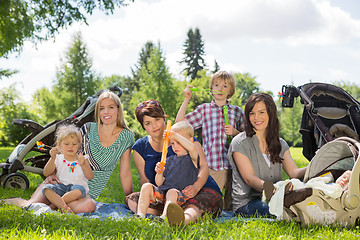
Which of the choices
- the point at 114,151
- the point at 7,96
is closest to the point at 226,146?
the point at 114,151

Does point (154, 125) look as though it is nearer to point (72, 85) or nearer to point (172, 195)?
point (172, 195)

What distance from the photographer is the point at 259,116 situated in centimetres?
374

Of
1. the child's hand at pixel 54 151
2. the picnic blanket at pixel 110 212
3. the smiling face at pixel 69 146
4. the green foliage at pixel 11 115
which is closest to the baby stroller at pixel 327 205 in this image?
the picnic blanket at pixel 110 212

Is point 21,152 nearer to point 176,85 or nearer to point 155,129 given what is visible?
point 155,129

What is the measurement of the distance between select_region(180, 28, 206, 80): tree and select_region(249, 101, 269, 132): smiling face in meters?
29.8

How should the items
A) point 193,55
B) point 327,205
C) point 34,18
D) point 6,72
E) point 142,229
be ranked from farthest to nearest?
point 193,55
point 6,72
point 34,18
point 327,205
point 142,229

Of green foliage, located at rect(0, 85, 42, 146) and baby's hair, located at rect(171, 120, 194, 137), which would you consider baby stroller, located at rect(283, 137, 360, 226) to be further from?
green foliage, located at rect(0, 85, 42, 146)

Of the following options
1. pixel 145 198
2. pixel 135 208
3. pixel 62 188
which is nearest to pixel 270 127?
pixel 145 198

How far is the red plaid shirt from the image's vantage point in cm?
429

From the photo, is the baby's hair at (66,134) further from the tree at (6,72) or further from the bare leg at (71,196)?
the tree at (6,72)

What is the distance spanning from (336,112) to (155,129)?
2.67 m

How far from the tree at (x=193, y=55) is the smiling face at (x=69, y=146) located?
97.4 feet

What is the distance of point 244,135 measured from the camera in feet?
12.5

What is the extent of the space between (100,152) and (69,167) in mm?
406
